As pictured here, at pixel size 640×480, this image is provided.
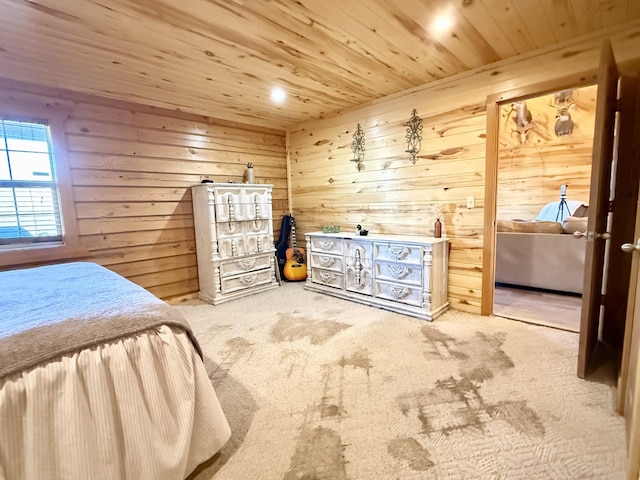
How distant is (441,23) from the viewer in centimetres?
204

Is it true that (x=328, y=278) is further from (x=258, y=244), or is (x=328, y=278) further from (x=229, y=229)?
(x=229, y=229)

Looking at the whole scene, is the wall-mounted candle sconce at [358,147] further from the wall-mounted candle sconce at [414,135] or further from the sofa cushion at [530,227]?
the sofa cushion at [530,227]

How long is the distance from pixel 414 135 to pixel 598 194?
5.95 feet

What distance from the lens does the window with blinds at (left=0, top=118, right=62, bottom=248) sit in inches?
107

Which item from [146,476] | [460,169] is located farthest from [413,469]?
[460,169]

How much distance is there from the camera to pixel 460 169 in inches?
117

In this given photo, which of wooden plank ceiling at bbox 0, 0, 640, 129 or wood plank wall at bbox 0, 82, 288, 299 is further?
wood plank wall at bbox 0, 82, 288, 299

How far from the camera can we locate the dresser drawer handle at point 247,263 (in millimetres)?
3734

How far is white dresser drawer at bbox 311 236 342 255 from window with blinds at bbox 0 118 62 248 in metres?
2.59

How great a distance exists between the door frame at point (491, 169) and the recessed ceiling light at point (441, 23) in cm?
93

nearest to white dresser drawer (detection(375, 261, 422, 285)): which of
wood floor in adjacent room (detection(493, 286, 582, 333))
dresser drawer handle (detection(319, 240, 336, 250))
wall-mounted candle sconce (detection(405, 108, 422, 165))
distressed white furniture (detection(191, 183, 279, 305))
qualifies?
dresser drawer handle (detection(319, 240, 336, 250))

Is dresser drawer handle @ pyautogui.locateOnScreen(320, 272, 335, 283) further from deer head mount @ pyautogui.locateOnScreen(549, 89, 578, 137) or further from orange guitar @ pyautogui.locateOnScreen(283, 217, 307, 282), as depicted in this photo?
deer head mount @ pyautogui.locateOnScreen(549, 89, 578, 137)

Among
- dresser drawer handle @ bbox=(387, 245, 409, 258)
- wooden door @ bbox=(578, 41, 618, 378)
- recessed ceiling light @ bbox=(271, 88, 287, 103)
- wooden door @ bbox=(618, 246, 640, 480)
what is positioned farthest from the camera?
recessed ceiling light @ bbox=(271, 88, 287, 103)

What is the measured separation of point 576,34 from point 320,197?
9.65 ft
